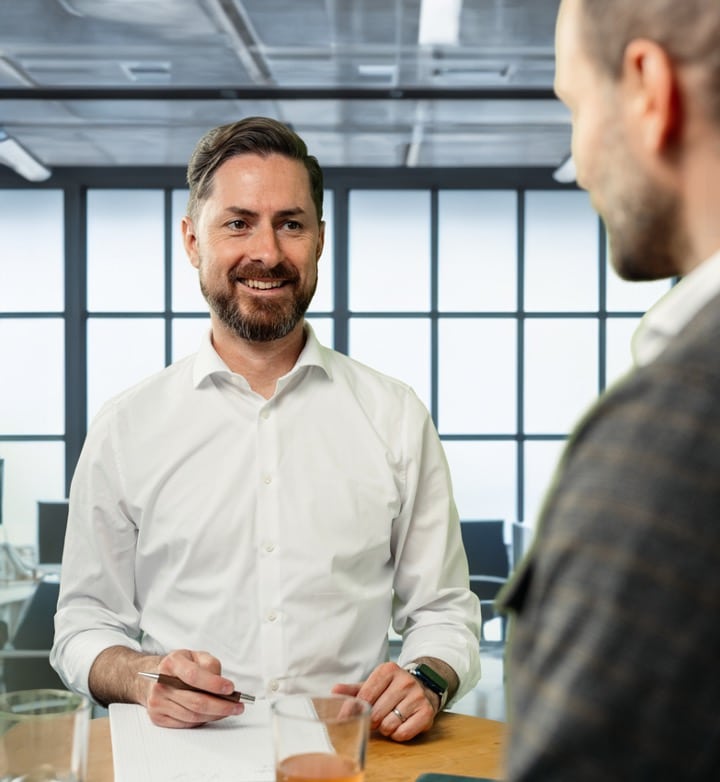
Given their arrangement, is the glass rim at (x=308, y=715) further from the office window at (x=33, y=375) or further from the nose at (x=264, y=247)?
the office window at (x=33, y=375)

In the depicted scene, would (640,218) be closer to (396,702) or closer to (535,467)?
(396,702)

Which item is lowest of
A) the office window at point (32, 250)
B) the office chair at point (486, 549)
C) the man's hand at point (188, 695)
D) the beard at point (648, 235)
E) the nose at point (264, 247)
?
the office chair at point (486, 549)

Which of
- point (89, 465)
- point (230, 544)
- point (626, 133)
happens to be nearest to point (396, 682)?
point (230, 544)

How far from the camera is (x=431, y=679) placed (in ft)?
5.07

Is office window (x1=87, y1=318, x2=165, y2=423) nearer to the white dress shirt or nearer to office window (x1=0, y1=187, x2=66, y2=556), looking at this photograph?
office window (x1=0, y1=187, x2=66, y2=556)

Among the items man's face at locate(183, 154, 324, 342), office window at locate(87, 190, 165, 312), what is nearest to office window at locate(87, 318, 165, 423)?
office window at locate(87, 190, 165, 312)

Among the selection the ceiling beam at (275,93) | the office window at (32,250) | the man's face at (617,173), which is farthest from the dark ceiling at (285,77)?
the man's face at (617,173)

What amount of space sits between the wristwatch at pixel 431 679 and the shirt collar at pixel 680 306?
1.01m

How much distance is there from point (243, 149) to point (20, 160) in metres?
5.09

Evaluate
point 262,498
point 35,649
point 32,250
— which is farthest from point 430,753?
point 32,250

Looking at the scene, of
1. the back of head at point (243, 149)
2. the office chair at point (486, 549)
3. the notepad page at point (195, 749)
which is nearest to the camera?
the notepad page at point (195, 749)

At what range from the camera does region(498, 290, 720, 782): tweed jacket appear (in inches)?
18.2

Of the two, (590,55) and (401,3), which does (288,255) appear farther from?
(401,3)

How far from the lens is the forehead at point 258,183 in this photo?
183cm
